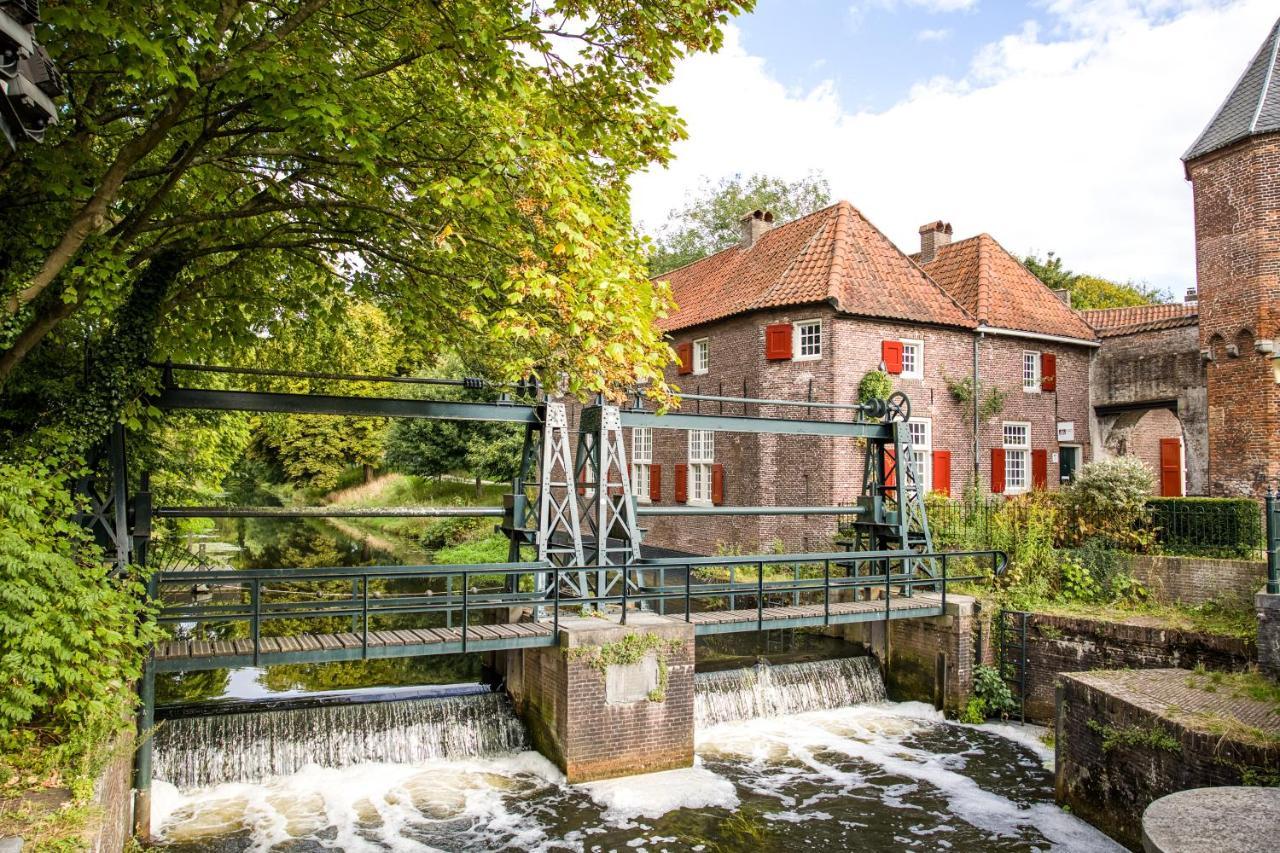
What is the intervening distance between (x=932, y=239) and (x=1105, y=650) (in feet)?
54.4

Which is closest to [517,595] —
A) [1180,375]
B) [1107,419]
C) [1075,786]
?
[1075,786]

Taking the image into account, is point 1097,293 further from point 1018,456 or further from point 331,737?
point 331,737

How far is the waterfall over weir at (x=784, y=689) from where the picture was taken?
1203cm

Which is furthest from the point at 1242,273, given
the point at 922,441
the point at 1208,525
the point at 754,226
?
the point at 754,226

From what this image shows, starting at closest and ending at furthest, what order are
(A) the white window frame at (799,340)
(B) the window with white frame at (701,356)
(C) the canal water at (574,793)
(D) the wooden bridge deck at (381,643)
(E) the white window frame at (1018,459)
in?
(C) the canal water at (574,793) < (D) the wooden bridge deck at (381,643) < (A) the white window frame at (799,340) < (E) the white window frame at (1018,459) < (B) the window with white frame at (701,356)

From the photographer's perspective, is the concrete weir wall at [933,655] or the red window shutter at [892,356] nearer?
the concrete weir wall at [933,655]

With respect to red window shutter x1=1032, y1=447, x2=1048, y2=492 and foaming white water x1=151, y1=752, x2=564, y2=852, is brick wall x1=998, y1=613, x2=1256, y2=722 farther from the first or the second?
red window shutter x1=1032, y1=447, x2=1048, y2=492

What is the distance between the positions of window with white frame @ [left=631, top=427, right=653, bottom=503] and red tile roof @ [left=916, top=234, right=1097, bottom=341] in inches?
372

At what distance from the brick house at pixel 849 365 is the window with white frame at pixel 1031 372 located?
0.05 metres

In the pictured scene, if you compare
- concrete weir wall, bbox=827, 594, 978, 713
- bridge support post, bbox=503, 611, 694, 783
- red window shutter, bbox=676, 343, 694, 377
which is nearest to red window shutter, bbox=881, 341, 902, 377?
red window shutter, bbox=676, 343, 694, 377

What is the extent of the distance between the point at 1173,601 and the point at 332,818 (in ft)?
41.1

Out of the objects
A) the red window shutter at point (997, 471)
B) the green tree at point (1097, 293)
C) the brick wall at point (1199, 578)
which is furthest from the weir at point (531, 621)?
the green tree at point (1097, 293)

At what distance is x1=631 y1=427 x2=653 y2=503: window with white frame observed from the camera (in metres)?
25.1

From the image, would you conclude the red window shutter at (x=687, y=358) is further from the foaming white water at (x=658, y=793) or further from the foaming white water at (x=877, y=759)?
the foaming white water at (x=658, y=793)
